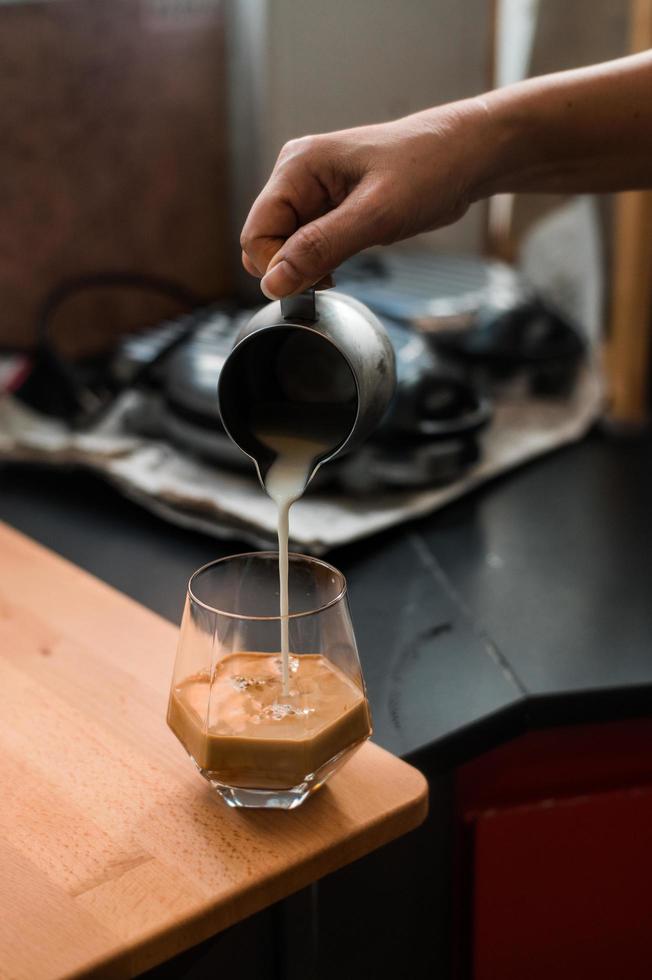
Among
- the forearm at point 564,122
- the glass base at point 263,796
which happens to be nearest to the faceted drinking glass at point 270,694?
the glass base at point 263,796

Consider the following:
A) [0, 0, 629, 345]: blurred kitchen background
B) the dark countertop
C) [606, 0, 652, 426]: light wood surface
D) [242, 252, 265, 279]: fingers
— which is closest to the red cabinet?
the dark countertop

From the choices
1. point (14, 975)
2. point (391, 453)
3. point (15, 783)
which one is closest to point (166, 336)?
point (391, 453)

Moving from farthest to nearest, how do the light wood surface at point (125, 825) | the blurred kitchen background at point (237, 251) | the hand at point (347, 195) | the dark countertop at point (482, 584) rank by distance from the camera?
the blurred kitchen background at point (237, 251) < the dark countertop at point (482, 584) < the hand at point (347, 195) < the light wood surface at point (125, 825)

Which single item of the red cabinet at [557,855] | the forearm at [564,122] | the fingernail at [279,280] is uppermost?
the forearm at [564,122]

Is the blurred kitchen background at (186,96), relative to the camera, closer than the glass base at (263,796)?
No

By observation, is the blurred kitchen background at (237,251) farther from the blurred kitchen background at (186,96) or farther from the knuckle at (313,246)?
the knuckle at (313,246)

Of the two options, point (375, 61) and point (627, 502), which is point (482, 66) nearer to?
point (375, 61)

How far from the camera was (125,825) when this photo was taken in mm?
699

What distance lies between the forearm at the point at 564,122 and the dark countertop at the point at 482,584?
1.19ft

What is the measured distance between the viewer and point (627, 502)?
125 cm

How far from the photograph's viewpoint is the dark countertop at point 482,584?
2.87ft

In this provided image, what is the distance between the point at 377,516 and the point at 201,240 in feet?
2.48

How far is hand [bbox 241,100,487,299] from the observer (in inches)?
28.2

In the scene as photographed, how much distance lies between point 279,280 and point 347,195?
123 millimetres
